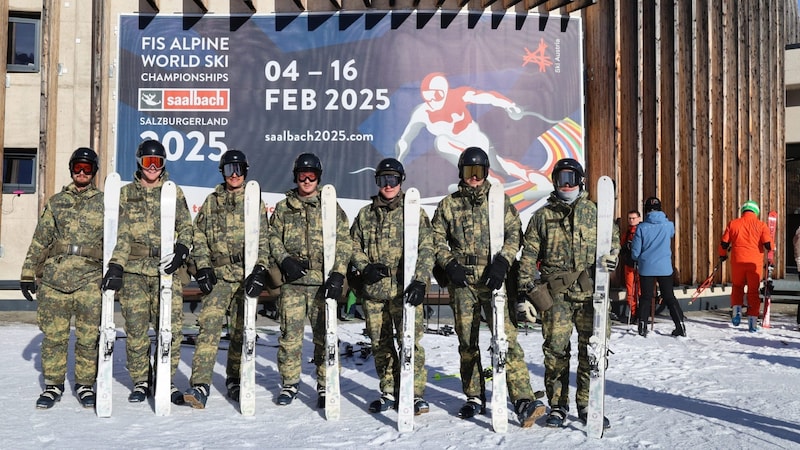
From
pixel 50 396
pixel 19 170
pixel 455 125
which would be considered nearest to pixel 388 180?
pixel 50 396

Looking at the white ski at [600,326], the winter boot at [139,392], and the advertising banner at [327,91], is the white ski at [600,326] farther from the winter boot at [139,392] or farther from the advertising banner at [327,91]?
the advertising banner at [327,91]

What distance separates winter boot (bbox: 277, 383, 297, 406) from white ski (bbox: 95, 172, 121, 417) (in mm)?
1356

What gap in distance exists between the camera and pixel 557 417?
4375 millimetres

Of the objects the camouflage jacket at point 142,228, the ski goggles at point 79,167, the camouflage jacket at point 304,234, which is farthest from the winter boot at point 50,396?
the camouflage jacket at point 304,234

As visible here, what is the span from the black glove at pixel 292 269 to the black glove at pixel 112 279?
1316 mm

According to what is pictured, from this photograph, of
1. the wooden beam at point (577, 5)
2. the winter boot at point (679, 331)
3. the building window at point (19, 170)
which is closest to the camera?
the winter boot at point (679, 331)

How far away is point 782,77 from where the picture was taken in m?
17.0

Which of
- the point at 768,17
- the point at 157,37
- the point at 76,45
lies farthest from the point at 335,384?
the point at 768,17

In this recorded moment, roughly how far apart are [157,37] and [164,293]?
7.62 meters

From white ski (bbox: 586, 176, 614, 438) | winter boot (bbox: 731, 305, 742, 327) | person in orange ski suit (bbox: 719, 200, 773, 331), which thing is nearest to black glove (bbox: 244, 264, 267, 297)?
white ski (bbox: 586, 176, 614, 438)

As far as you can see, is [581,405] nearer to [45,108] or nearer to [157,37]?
[157,37]

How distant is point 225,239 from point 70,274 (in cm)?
132

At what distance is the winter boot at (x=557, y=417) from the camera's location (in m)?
4.36

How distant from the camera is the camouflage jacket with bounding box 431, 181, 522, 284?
15.1ft
